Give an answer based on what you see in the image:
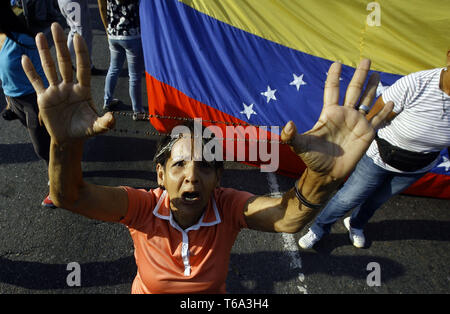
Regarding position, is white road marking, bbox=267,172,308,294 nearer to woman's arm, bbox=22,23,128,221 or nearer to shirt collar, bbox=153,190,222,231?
shirt collar, bbox=153,190,222,231

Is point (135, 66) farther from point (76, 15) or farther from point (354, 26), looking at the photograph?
point (354, 26)

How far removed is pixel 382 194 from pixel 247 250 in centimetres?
126

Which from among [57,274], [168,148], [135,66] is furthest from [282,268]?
[135,66]

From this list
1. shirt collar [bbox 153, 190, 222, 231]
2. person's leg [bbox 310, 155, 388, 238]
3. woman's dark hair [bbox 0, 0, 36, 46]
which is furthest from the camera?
person's leg [bbox 310, 155, 388, 238]

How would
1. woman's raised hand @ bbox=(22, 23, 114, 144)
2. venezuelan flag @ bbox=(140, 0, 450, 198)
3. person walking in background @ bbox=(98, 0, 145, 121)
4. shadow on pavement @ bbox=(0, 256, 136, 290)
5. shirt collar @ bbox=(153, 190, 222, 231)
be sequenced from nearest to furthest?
woman's raised hand @ bbox=(22, 23, 114, 144) → shirt collar @ bbox=(153, 190, 222, 231) → shadow on pavement @ bbox=(0, 256, 136, 290) → venezuelan flag @ bbox=(140, 0, 450, 198) → person walking in background @ bbox=(98, 0, 145, 121)

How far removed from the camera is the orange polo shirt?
5.54ft

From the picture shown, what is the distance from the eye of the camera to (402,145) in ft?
7.65

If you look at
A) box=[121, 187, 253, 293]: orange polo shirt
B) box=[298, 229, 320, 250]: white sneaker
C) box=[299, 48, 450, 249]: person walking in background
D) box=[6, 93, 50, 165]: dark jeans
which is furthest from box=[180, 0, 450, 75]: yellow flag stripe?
box=[121, 187, 253, 293]: orange polo shirt

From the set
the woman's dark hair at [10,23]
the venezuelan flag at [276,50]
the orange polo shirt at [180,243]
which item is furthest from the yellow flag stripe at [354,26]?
the orange polo shirt at [180,243]

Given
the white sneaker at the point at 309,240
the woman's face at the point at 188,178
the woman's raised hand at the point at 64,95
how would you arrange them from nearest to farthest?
1. the woman's raised hand at the point at 64,95
2. the woman's face at the point at 188,178
3. the white sneaker at the point at 309,240

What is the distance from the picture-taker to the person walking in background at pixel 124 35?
11.9 ft

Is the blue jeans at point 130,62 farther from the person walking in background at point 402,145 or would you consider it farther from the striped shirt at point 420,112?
the striped shirt at point 420,112

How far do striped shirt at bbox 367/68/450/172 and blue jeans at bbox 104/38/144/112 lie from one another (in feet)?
9.41

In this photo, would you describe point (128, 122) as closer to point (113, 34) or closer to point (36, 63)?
point (113, 34)
